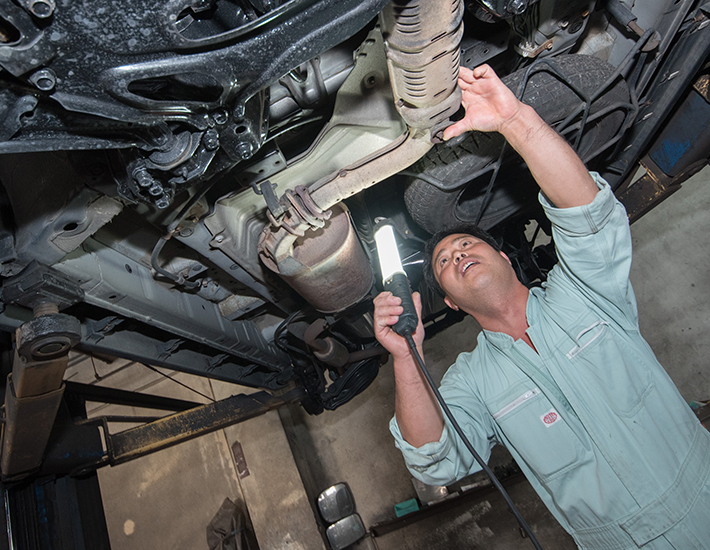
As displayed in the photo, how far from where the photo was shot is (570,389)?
58.4 inches

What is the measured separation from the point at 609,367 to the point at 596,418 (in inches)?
7.0

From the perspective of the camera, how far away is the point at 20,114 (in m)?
0.69

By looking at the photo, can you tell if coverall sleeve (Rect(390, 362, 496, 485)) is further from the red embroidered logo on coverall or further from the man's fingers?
the man's fingers

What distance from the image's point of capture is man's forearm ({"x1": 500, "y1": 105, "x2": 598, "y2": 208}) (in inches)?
50.4

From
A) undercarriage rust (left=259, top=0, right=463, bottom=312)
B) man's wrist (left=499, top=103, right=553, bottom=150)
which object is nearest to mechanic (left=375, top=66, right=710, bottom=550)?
man's wrist (left=499, top=103, right=553, bottom=150)

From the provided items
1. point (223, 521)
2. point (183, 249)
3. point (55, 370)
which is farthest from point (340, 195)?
point (223, 521)

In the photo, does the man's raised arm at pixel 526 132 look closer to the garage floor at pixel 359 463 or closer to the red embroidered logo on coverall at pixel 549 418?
the red embroidered logo on coverall at pixel 549 418

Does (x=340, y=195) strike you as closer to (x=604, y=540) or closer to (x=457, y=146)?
(x=457, y=146)

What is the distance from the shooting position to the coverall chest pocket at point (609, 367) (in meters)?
1.42

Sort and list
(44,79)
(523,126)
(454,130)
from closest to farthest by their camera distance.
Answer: (44,79)
(454,130)
(523,126)

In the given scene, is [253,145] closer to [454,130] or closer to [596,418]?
[454,130]

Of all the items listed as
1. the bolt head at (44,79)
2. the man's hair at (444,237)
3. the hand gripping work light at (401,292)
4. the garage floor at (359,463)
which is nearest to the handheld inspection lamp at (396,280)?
the hand gripping work light at (401,292)

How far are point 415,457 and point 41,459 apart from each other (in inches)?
61.7

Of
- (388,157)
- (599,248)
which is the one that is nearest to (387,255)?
(388,157)
